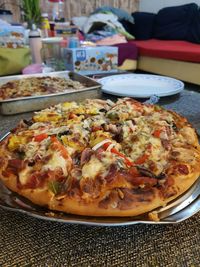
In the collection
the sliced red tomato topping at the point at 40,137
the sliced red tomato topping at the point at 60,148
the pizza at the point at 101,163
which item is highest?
the sliced red tomato topping at the point at 60,148

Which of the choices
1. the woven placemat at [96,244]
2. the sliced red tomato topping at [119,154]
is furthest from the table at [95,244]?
the sliced red tomato topping at [119,154]

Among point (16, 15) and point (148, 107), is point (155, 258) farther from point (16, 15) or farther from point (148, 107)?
point (16, 15)

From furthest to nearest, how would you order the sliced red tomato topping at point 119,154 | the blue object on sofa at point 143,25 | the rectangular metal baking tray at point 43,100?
the blue object on sofa at point 143,25, the rectangular metal baking tray at point 43,100, the sliced red tomato topping at point 119,154

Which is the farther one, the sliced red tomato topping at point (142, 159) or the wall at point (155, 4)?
the wall at point (155, 4)

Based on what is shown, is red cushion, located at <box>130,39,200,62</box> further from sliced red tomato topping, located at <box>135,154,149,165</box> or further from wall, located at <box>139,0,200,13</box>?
sliced red tomato topping, located at <box>135,154,149,165</box>

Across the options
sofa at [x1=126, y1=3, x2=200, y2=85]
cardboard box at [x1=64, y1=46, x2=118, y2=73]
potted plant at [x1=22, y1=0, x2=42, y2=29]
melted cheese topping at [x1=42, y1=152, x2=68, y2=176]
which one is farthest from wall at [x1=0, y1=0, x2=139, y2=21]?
melted cheese topping at [x1=42, y1=152, x2=68, y2=176]

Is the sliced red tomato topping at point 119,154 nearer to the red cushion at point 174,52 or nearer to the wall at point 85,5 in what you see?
the red cushion at point 174,52
